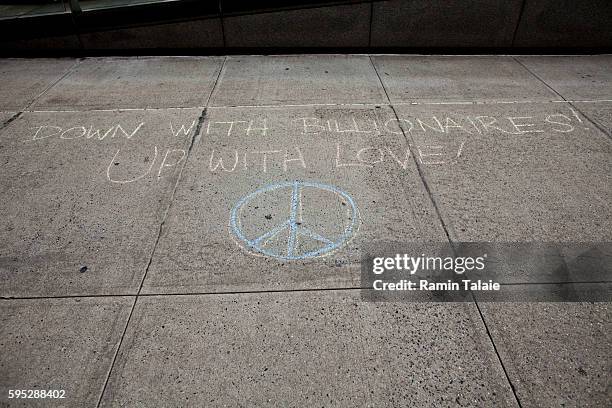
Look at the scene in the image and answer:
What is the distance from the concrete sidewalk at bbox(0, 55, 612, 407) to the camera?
2.07 metres

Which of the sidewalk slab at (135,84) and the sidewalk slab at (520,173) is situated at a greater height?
the sidewalk slab at (135,84)

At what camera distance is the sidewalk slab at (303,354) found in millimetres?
1977

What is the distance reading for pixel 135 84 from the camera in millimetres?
5340

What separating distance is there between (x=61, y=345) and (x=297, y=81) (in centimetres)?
426

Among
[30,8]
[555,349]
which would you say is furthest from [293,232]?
[30,8]

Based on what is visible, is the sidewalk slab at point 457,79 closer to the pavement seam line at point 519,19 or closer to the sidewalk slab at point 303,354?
the pavement seam line at point 519,19

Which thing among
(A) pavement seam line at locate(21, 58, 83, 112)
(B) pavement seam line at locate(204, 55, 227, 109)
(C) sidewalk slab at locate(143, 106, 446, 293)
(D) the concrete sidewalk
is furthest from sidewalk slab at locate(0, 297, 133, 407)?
(A) pavement seam line at locate(21, 58, 83, 112)

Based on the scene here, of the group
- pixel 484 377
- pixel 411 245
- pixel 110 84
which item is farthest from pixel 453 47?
pixel 484 377

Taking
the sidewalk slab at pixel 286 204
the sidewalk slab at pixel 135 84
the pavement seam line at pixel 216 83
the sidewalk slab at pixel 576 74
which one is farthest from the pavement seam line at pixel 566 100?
the sidewalk slab at pixel 135 84

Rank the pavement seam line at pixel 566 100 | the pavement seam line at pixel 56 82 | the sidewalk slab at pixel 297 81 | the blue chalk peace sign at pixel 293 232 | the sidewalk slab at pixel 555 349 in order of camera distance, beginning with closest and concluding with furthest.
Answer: the sidewalk slab at pixel 555 349 < the blue chalk peace sign at pixel 293 232 < the pavement seam line at pixel 566 100 < the pavement seam line at pixel 56 82 < the sidewalk slab at pixel 297 81

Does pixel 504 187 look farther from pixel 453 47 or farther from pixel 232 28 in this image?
pixel 232 28

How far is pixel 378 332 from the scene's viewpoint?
226cm

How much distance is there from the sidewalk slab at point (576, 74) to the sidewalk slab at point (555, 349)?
11.8ft

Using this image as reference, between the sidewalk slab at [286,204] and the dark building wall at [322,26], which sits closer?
the sidewalk slab at [286,204]
